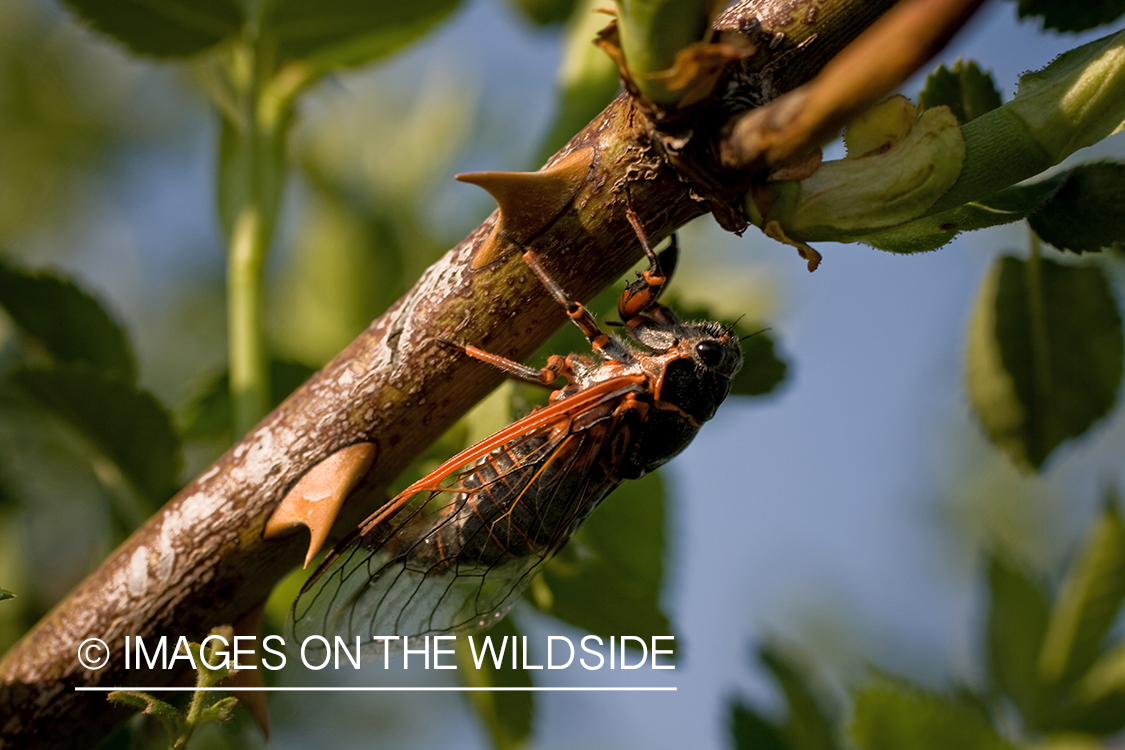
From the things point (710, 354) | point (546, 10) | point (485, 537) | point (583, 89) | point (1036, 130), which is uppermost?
point (546, 10)

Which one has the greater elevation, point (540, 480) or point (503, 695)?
point (540, 480)

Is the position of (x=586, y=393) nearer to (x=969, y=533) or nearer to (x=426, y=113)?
(x=426, y=113)

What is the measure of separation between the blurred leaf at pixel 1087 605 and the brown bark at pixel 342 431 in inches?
40.2

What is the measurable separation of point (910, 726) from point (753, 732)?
1.09ft

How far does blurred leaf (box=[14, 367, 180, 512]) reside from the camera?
50.0 inches

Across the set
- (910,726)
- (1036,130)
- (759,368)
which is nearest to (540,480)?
(759,368)

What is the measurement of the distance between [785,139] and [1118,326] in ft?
3.09

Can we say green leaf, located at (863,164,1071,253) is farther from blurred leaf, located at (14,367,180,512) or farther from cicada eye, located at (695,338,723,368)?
blurred leaf, located at (14,367,180,512)

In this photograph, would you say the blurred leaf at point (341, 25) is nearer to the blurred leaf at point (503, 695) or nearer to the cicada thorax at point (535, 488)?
the cicada thorax at point (535, 488)

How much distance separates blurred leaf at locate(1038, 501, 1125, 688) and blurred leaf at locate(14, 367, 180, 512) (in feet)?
4.88

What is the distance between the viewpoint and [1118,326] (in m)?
Answer: 1.41

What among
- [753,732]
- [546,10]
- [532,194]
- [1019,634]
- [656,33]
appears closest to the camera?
[656,33]

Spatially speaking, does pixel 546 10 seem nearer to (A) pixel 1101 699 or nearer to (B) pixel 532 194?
(B) pixel 532 194

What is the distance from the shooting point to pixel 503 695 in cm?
139
